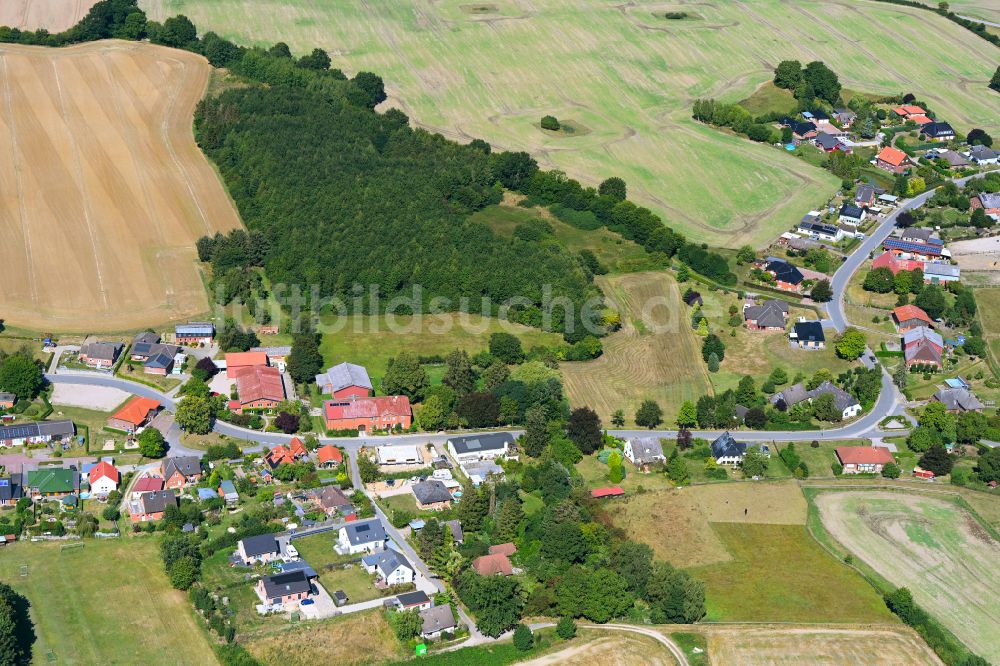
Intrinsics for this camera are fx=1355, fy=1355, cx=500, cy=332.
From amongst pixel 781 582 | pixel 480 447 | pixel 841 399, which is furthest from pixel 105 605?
pixel 841 399

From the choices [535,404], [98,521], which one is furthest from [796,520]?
[98,521]

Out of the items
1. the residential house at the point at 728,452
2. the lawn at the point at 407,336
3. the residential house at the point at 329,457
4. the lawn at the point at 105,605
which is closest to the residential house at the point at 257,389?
the lawn at the point at 407,336

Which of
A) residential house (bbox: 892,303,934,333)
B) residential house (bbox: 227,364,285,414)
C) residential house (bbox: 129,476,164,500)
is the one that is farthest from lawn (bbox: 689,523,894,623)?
→ residential house (bbox: 129,476,164,500)

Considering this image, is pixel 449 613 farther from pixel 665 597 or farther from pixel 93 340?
pixel 93 340

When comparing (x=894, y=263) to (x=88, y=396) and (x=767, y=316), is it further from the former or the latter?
(x=88, y=396)

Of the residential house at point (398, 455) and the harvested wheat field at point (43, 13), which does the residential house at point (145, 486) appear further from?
the harvested wheat field at point (43, 13)

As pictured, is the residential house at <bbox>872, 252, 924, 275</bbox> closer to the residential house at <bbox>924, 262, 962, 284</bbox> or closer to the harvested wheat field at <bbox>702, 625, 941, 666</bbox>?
the residential house at <bbox>924, 262, 962, 284</bbox>
